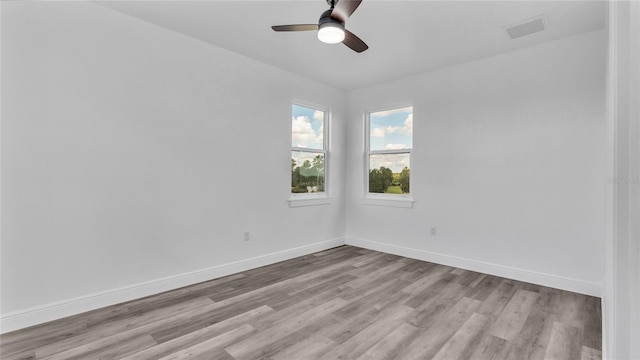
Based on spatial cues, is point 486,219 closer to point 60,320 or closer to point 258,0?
point 258,0

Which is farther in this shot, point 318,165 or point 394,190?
point 318,165

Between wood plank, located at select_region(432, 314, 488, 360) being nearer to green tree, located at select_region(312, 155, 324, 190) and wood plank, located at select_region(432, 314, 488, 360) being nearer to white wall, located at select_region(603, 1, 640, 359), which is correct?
white wall, located at select_region(603, 1, 640, 359)

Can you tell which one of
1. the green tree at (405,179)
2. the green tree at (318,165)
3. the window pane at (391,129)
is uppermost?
the window pane at (391,129)

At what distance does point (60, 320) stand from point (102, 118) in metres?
1.71

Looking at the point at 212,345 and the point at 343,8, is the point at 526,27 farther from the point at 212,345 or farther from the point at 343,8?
the point at 212,345

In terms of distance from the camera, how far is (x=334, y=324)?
7.96 ft

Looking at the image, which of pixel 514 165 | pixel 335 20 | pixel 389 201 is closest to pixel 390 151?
pixel 389 201

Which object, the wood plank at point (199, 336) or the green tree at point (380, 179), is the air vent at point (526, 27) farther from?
the wood plank at point (199, 336)

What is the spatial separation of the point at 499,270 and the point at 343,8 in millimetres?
3364

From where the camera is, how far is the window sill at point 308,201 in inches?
171

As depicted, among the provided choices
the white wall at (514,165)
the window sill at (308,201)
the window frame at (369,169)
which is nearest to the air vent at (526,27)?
the white wall at (514,165)

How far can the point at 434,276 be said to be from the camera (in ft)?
11.8

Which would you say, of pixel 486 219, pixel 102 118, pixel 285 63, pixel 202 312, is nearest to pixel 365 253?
pixel 486 219

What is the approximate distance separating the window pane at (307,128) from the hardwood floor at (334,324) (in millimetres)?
2055
